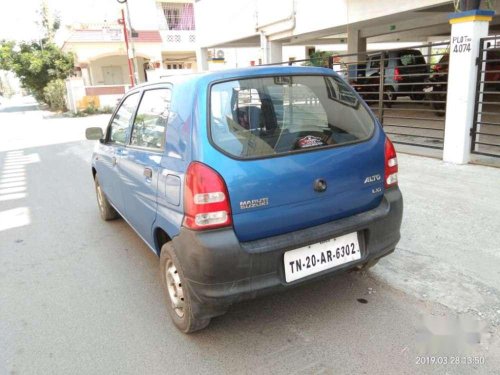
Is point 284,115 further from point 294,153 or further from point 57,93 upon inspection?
point 57,93

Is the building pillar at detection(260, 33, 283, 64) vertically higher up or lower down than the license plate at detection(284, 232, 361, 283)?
higher up

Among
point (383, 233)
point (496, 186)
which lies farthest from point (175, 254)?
point (496, 186)

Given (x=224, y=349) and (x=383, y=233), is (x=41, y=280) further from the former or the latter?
(x=383, y=233)

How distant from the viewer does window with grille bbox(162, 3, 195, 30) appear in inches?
1259

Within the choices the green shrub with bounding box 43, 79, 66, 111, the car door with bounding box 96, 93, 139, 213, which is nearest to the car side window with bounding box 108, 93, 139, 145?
the car door with bounding box 96, 93, 139, 213

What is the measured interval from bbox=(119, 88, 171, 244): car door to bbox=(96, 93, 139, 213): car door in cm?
19

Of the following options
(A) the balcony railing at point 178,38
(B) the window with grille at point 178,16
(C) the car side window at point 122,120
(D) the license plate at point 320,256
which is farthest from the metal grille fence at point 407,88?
(B) the window with grille at point 178,16

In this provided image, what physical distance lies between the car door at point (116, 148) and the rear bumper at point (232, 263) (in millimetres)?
1615

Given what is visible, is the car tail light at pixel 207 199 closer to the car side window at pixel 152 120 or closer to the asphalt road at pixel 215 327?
the car side window at pixel 152 120

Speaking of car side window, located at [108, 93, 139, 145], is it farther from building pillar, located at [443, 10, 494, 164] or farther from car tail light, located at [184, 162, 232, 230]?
building pillar, located at [443, 10, 494, 164]

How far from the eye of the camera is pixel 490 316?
2.88 metres

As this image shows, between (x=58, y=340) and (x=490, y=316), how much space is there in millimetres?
2945

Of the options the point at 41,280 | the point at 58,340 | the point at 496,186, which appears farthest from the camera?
the point at 496,186

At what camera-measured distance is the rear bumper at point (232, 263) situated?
8.02 ft
